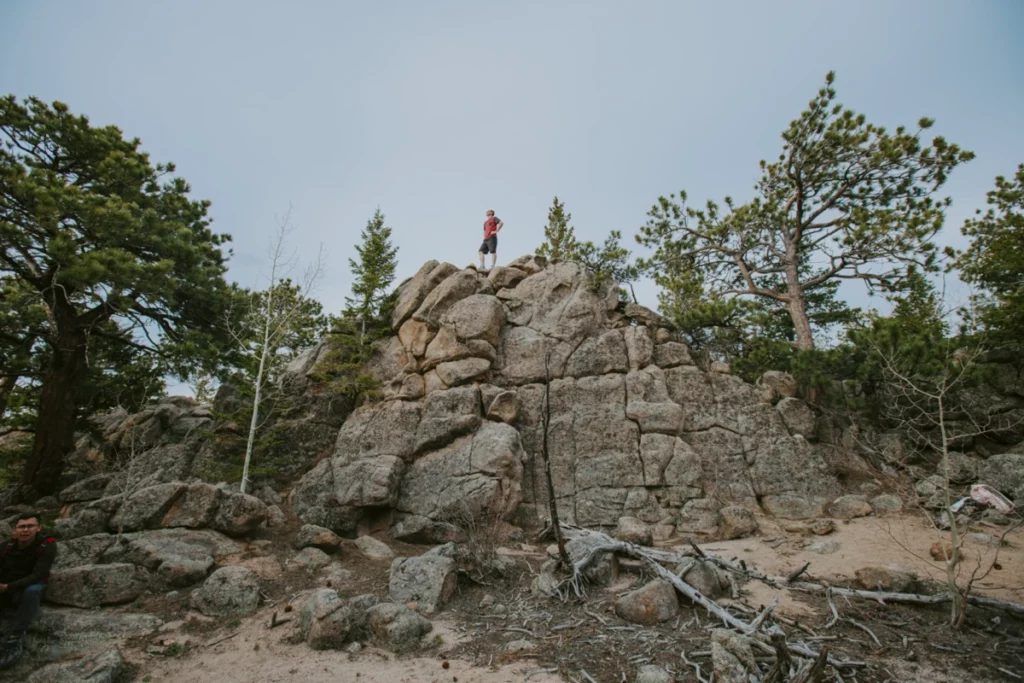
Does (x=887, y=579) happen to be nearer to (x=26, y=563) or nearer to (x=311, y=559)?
(x=311, y=559)

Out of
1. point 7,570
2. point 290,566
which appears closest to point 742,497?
point 290,566

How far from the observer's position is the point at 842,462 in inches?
610

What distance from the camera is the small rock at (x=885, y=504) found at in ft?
44.4

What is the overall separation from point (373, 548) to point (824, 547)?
483 inches

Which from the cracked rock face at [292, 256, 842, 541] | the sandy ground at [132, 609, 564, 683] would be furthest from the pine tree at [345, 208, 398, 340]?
the sandy ground at [132, 609, 564, 683]

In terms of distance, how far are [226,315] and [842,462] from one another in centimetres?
2294

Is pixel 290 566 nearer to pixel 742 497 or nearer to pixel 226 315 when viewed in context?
pixel 226 315

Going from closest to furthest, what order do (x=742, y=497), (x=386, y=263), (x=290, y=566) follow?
(x=290, y=566) < (x=742, y=497) < (x=386, y=263)

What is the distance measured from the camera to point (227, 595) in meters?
9.03

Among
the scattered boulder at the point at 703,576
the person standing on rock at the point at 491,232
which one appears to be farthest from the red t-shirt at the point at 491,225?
the scattered boulder at the point at 703,576

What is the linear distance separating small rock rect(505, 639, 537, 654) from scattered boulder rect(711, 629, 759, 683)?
2.80 meters

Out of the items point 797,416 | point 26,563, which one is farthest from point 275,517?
point 797,416

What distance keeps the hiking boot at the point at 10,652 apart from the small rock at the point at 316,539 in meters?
5.61

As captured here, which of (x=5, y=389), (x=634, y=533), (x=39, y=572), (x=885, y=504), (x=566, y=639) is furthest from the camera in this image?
(x=5, y=389)
